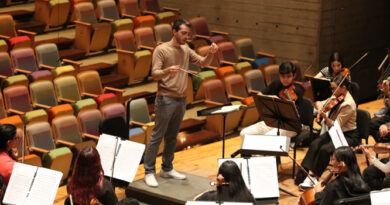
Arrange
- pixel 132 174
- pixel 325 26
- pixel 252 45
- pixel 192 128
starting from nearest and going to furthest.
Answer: pixel 132 174 → pixel 192 128 → pixel 325 26 → pixel 252 45

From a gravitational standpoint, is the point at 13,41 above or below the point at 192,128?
above

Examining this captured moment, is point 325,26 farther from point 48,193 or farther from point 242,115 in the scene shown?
point 48,193

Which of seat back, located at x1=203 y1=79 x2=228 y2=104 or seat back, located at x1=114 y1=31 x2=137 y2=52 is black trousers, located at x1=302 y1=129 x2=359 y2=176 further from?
seat back, located at x1=114 y1=31 x2=137 y2=52

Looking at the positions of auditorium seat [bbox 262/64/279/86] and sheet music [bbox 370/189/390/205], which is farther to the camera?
auditorium seat [bbox 262/64/279/86]

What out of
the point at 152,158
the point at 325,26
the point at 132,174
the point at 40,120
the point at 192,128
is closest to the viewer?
the point at 132,174

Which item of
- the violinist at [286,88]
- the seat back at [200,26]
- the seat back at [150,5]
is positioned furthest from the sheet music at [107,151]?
the seat back at [150,5]

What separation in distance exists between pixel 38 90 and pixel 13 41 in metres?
0.87

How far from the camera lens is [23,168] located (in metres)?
3.34

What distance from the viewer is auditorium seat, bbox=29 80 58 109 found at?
5402mm

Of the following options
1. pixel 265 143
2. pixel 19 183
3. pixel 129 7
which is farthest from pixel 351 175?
pixel 129 7

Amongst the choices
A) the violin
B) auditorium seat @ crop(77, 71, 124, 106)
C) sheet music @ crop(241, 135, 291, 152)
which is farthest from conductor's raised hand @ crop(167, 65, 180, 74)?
auditorium seat @ crop(77, 71, 124, 106)

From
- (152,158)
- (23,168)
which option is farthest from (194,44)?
(23,168)

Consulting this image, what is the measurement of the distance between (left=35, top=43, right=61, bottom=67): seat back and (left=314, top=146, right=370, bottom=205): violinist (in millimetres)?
3546

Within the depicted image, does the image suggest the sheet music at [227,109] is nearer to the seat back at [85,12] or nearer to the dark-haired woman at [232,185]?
the dark-haired woman at [232,185]
